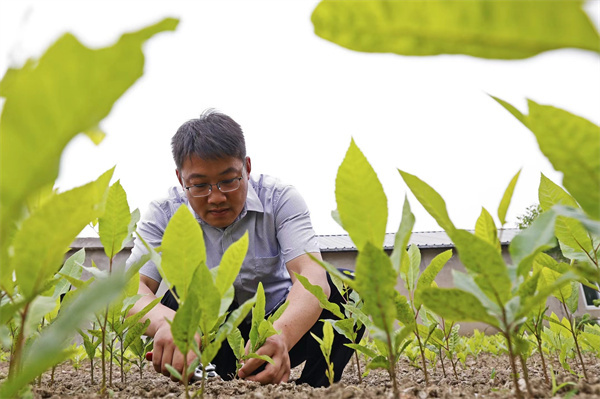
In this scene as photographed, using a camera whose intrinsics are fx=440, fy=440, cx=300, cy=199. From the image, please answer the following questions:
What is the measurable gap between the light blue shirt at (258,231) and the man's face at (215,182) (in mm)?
279

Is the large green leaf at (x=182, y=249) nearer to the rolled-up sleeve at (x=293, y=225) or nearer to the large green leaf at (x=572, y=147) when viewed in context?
the large green leaf at (x=572, y=147)

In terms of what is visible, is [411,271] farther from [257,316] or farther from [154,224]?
[154,224]

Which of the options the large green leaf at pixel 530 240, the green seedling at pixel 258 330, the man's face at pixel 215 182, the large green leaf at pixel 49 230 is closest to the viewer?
the large green leaf at pixel 49 230

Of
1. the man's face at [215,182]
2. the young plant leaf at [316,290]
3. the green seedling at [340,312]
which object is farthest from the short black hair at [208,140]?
the young plant leaf at [316,290]

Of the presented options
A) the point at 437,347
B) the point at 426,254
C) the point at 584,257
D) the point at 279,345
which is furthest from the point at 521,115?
the point at 426,254

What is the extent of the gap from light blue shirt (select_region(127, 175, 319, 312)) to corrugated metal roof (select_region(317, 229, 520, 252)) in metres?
7.09

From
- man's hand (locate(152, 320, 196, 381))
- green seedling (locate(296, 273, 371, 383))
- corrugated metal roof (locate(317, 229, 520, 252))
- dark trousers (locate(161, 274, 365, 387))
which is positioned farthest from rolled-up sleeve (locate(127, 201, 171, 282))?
corrugated metal roof (locate(317, 229, 520, 252))

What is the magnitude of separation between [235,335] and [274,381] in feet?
0.76

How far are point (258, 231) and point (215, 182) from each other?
0.58 m

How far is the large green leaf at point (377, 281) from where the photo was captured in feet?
1.98

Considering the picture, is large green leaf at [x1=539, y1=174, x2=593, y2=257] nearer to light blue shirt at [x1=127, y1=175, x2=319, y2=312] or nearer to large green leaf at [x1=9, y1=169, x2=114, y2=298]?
large green leaf at [x1=9, y1=169, x2=114, y2=298]

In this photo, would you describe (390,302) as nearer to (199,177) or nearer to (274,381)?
(274,381)

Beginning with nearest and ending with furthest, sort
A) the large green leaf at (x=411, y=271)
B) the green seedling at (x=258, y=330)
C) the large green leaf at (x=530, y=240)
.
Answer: the large green leaf at (x=530, y=240)
the large green leaf at (x=411, y=271)
the green seedling at (x=258, y=330)

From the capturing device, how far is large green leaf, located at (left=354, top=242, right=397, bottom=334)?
0.60 m
